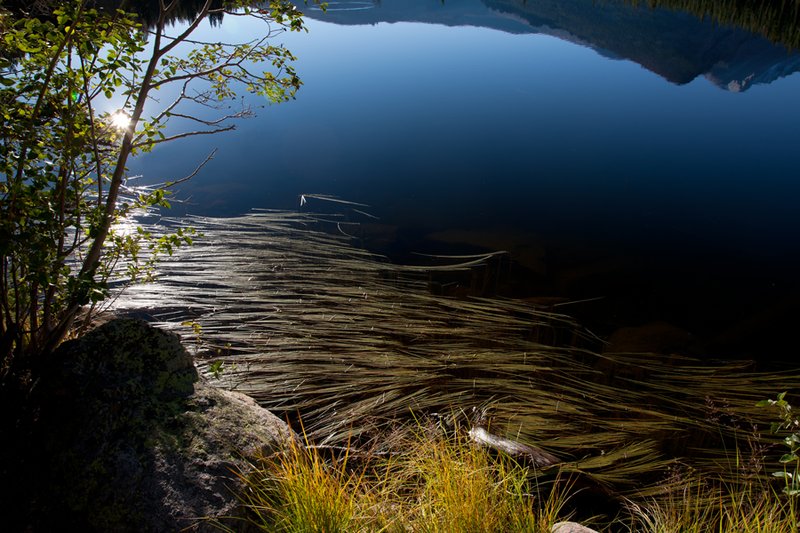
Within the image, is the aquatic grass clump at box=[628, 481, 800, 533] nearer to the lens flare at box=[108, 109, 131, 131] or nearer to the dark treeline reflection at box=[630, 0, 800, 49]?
the lens flare at box=[108, 109, 131, 131]

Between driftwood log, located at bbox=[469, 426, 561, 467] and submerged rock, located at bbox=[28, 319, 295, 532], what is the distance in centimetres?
89

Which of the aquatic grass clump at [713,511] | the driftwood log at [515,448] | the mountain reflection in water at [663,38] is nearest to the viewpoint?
the aquatic grass clump at [713,511]

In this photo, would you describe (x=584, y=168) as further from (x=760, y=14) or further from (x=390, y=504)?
(x=390, y=504)

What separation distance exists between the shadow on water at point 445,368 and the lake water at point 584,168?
1.49 feet

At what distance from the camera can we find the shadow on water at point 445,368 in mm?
2549

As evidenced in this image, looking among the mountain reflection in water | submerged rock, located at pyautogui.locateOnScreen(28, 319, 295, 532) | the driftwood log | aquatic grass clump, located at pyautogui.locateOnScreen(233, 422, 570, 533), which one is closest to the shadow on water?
the driftwood log

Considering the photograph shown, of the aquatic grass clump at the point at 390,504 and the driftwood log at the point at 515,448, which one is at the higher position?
the aquatic grass clump at the point at 390,504

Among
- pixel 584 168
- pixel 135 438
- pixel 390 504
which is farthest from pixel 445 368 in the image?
pixel 584 168

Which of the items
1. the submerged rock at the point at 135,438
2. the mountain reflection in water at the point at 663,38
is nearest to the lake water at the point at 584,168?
the mountain reflection in water at the point at 663,38

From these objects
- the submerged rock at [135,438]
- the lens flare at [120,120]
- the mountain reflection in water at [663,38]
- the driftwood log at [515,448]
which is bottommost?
the driftwood log at [515,448]

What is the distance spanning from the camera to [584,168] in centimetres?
582

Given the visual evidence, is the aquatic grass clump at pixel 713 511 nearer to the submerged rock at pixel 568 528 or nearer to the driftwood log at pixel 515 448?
the submerged rock at pixel 568 528

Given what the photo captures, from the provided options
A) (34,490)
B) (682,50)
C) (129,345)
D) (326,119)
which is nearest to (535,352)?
(129,345)

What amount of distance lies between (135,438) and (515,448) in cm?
147
